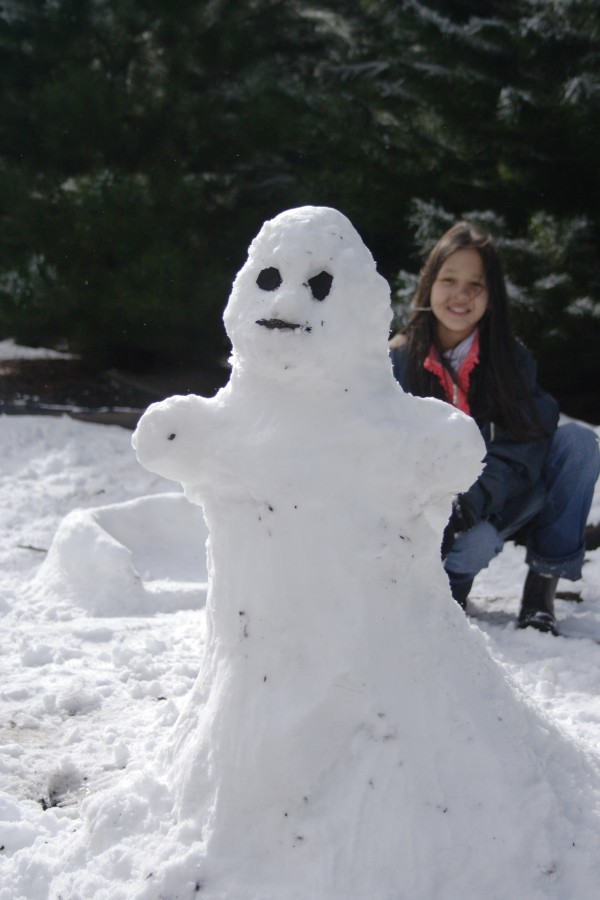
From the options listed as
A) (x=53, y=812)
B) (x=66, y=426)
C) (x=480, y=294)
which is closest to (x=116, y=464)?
(x=66, y=426)

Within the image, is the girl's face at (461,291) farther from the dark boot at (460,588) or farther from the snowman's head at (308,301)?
the snowman's head at (308,301)

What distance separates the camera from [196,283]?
242 inches

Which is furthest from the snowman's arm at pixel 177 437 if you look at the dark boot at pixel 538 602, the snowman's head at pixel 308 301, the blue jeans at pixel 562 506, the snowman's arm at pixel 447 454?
the dark boot at pixel 538 602

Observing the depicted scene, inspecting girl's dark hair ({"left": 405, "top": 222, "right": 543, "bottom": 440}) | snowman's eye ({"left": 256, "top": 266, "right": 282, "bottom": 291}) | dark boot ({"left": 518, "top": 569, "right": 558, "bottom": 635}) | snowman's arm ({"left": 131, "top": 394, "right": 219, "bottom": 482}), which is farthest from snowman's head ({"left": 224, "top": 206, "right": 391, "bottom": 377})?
dark boot ({"left": 518, "top": 569, "right": 558, "bottom": 635})

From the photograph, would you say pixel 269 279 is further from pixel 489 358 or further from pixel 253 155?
pixel 253 155

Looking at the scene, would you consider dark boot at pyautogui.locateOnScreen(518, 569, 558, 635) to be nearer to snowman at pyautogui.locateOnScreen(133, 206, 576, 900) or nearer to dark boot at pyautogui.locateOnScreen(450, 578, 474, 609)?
dark boot at pyautogui.locateOnScreen(450, 578, 474, 609)

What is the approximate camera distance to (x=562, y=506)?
3180mm

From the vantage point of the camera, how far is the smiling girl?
3.09 metres

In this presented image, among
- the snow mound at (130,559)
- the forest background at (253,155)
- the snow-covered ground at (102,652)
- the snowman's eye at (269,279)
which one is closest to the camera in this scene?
the snowman's eye at (269,279)

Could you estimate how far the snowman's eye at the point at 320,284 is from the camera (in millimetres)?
1686

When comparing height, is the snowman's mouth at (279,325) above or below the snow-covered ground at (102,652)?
above

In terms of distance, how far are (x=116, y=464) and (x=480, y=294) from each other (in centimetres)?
256

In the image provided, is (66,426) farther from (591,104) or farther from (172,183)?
(591,104)

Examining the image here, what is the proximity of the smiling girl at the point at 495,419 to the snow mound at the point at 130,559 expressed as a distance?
3.43ft
